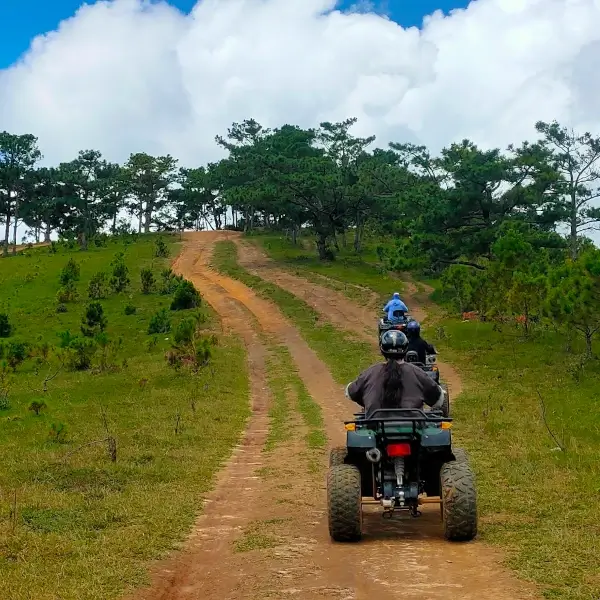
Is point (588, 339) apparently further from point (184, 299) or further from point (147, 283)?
point (147, 283)

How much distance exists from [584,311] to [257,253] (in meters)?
39.4

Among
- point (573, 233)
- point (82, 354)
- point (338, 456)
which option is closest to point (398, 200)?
point (573, 233)

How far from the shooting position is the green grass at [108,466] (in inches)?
255

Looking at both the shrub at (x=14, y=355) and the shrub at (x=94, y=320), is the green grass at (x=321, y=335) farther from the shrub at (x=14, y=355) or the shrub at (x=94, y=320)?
the shrub at (x=14, y=355)

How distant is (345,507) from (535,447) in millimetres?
5581

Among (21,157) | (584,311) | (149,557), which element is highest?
(21,157)

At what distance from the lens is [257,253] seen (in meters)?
56.7

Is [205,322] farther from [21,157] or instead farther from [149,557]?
[21,157]

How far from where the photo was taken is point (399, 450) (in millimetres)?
6895

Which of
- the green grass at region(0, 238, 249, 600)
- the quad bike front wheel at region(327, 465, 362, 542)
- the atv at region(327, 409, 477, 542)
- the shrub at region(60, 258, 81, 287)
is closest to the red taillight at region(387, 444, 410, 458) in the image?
the atv at region(327, 409, 477, 542)

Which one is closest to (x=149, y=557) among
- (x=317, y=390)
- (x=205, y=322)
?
(x=317, y=390)

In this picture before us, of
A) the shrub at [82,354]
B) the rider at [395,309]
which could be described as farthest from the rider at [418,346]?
the shrub at [82,354]

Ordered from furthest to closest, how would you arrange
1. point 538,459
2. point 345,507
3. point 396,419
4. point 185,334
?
point 185,334 < point 538,459 < point 396,419 < point 345,507

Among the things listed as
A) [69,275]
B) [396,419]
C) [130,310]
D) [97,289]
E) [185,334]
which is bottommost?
[396,419]
